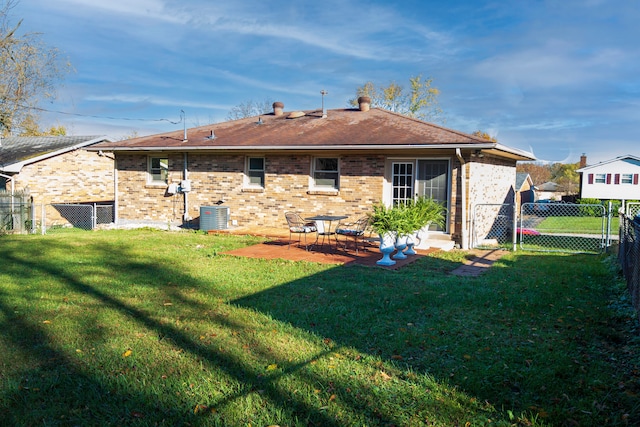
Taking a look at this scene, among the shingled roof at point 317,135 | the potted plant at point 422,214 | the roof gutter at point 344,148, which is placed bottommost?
the potted plant at point 422,214

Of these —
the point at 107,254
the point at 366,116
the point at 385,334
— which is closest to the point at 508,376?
the point at 385,334

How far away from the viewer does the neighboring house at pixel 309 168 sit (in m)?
13.2

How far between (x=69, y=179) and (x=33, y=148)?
9.92 ft

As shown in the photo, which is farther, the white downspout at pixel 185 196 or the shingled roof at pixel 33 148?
the shingled roof at pixel 33 148

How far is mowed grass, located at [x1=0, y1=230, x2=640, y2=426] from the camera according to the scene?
373 cm

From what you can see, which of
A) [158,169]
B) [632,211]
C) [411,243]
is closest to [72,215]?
[158,169]

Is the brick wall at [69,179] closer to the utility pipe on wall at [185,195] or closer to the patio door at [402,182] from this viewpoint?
the utility pipe on wall at [185,195]

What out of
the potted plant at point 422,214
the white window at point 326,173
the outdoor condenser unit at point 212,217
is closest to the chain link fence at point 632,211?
the potted plant at point 422,214

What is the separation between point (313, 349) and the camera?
196 inches

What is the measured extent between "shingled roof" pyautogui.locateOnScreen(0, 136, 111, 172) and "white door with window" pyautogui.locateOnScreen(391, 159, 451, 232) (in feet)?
44.5

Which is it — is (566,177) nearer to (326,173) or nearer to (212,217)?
(326,173)

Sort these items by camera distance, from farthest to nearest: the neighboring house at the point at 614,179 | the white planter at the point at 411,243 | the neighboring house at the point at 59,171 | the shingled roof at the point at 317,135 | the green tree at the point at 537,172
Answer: the green tree at the point at 537,172 < the neighboring house at the point at 614,179 < the neighboring house at the point at 59,171 < the shingled roof at the point at 317,135 < the white planter at the point at 411,243

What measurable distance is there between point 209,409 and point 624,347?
13.3ft

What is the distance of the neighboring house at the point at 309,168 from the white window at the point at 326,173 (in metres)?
0.03
